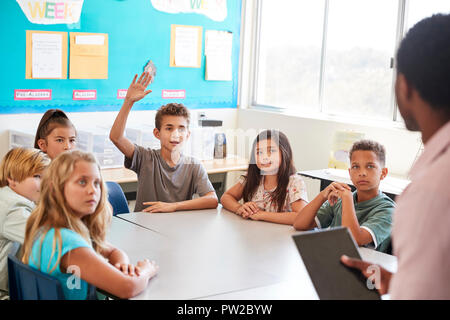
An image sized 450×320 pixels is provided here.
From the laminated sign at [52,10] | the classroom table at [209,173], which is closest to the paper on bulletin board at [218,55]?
the classroom table at [209,173]

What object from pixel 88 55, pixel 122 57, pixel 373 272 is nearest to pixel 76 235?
pixel 373 272

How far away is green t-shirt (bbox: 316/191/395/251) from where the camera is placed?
90.4 inches

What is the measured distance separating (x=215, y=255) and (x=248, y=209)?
615 millimetres

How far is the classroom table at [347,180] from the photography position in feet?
11.5

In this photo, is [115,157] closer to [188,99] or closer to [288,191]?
[188,99]

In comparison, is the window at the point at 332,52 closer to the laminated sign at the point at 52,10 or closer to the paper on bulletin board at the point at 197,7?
the paper on bulletin board at the point at 197,7

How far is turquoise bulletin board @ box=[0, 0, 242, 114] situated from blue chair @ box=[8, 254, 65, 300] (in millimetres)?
2556

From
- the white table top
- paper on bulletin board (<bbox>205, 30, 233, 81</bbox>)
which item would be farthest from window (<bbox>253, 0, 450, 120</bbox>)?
the white table top

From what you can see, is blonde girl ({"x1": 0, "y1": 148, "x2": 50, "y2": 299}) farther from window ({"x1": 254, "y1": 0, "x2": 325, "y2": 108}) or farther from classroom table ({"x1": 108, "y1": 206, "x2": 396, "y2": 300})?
window ({"x1": 254, "y1": 0, "x2": 325, "y2": 108})

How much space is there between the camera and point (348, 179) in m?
3.80

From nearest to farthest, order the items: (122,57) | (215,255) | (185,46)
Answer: (215,255) → (122,57) → (185,46)

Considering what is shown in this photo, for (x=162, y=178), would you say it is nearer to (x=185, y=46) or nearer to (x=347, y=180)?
(x=347, y=180)

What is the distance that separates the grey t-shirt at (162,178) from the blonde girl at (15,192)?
2.59 feet
